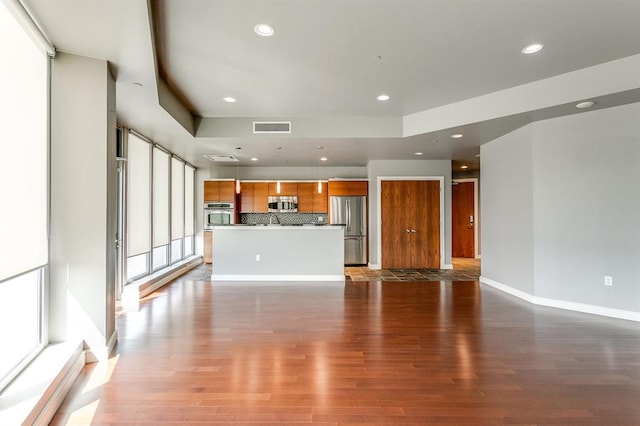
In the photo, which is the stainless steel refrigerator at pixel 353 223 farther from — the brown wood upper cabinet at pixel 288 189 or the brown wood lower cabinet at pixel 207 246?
the brown wood lower cabinet at pixel 207 246

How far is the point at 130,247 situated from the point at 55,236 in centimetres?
243

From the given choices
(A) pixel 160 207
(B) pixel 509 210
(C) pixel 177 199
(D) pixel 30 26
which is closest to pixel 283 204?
(C) pixel 177 199

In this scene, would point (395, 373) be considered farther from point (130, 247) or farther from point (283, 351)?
point (130, 247)

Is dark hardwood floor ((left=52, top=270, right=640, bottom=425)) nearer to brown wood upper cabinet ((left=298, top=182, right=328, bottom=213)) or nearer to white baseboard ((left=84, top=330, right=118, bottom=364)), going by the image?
white baseboard ((left=84, top=330, right=118, bottom=364))

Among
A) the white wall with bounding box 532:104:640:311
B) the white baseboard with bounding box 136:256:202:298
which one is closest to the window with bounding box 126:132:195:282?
the white baseboard with bounding box 136:256:202:298

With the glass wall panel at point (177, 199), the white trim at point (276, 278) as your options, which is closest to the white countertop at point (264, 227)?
the white trim at point (276, 278)

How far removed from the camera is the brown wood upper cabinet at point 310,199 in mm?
8109

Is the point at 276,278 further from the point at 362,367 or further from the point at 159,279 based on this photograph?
the point at 362,367

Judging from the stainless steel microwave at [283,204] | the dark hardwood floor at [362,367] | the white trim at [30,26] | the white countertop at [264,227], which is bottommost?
the dark hardwood floor at [362,367]

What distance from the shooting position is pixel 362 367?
253cm

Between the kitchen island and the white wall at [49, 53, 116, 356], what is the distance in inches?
128

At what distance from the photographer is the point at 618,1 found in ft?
7.75

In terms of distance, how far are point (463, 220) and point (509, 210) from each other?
4366 mm

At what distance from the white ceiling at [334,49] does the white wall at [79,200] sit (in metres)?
0.29
